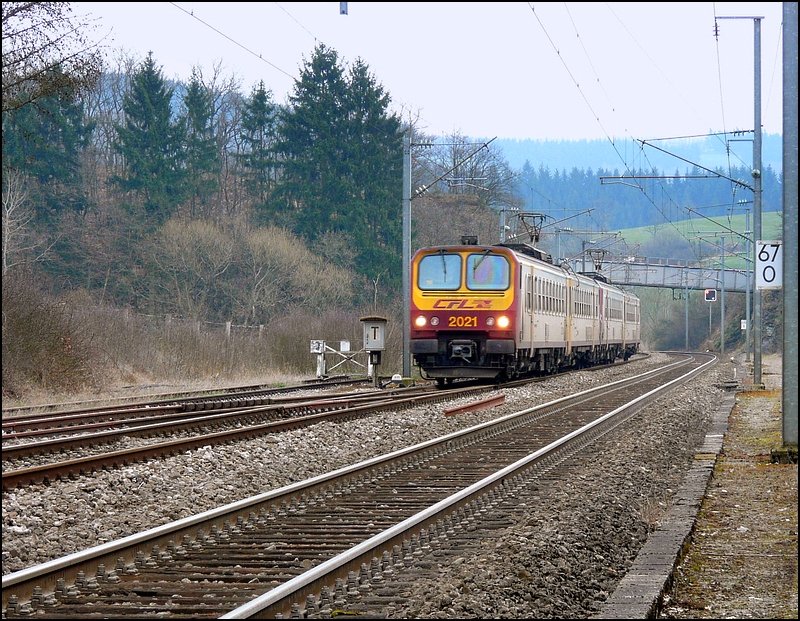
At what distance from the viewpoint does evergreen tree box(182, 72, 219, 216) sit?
54.5 metres

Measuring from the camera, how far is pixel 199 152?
5500cm

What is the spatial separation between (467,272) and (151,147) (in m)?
31.3

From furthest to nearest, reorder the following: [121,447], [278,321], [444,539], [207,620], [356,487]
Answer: [278,321]
[121,447]
[356,487]
[444,539]
[207,620]

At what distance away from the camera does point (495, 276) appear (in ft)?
81.7

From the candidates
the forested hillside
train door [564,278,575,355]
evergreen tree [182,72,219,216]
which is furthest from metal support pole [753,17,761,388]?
evergreen tree [182,72,219,216]

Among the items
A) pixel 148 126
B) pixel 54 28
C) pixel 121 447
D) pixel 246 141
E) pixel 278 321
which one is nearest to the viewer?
pixel 121 447

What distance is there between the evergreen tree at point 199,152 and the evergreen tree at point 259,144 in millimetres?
2082

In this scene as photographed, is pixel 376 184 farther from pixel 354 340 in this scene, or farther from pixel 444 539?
pixel 444 539

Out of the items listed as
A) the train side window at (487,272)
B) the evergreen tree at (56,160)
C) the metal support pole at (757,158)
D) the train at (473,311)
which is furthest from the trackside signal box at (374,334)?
the evergreen tree at (56,160)

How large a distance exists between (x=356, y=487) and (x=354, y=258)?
44098 millimetres

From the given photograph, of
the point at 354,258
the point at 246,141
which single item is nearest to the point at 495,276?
the point at 354,258

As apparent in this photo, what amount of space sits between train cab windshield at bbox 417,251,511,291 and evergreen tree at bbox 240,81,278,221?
32336 mm

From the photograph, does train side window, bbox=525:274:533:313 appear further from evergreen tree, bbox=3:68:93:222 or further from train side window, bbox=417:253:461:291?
evergreen tree, bbox=3:68:93:222

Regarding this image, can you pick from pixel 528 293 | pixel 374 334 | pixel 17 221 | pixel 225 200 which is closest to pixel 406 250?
pixel 374 334
